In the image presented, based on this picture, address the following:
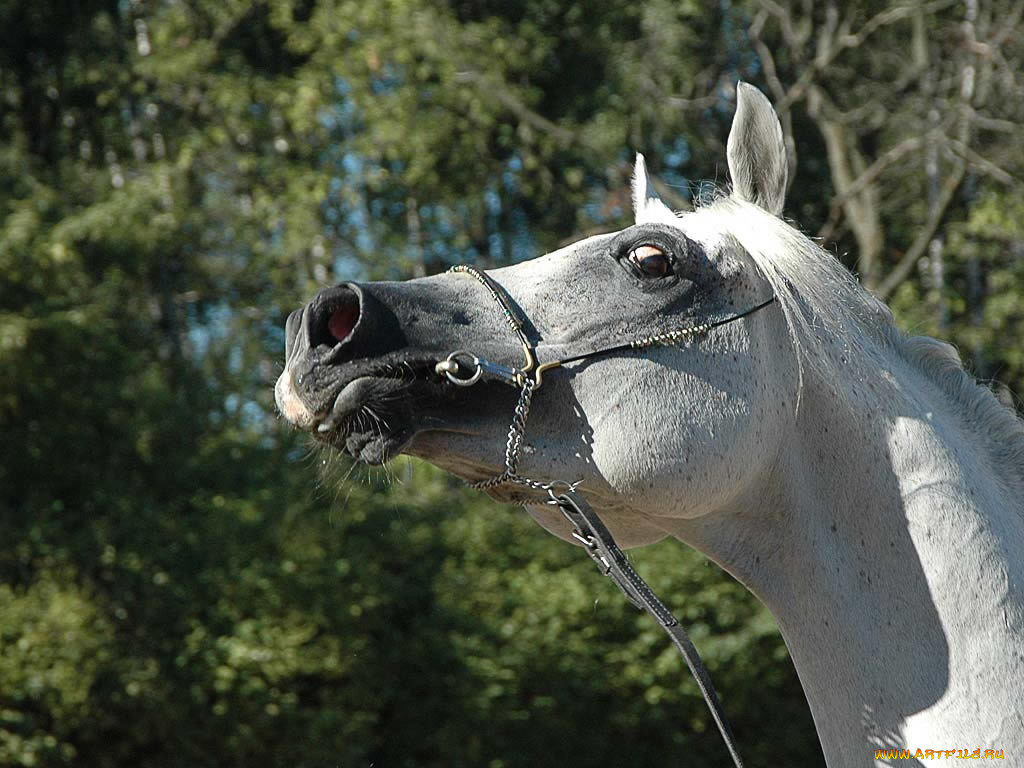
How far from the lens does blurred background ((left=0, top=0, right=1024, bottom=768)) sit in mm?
8156

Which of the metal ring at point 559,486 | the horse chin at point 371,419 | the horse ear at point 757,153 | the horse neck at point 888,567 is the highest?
→ the horse ear at point 757,153

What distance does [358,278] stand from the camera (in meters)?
12.0

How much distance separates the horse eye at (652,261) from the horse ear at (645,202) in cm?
20

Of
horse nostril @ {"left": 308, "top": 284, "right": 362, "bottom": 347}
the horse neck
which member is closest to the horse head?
horse nostril @ {"left": 308, "top": 284, "right": 362, "bottom": 347}

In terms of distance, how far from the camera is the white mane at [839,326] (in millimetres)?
2311

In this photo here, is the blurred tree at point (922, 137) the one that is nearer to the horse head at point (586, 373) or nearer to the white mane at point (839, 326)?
the white mane at point (839, 326)

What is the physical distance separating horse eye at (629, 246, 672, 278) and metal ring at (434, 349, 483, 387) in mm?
348

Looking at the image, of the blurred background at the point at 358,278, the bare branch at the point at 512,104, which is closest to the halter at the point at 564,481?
the blurred background at the point at 358,278

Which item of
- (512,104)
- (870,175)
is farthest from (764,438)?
(512,104)

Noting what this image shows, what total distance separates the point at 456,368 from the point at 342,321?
0.21m

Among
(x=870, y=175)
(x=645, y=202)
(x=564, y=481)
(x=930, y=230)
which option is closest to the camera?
(x=564, y=481)

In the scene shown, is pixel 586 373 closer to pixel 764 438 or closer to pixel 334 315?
pixel 764 438

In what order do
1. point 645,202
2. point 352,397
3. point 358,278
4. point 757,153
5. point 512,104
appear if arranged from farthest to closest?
point 358,278
point 512,104
point 645,202
point 757,153
point 352,397

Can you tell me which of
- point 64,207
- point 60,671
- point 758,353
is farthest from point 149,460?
point 758,353
